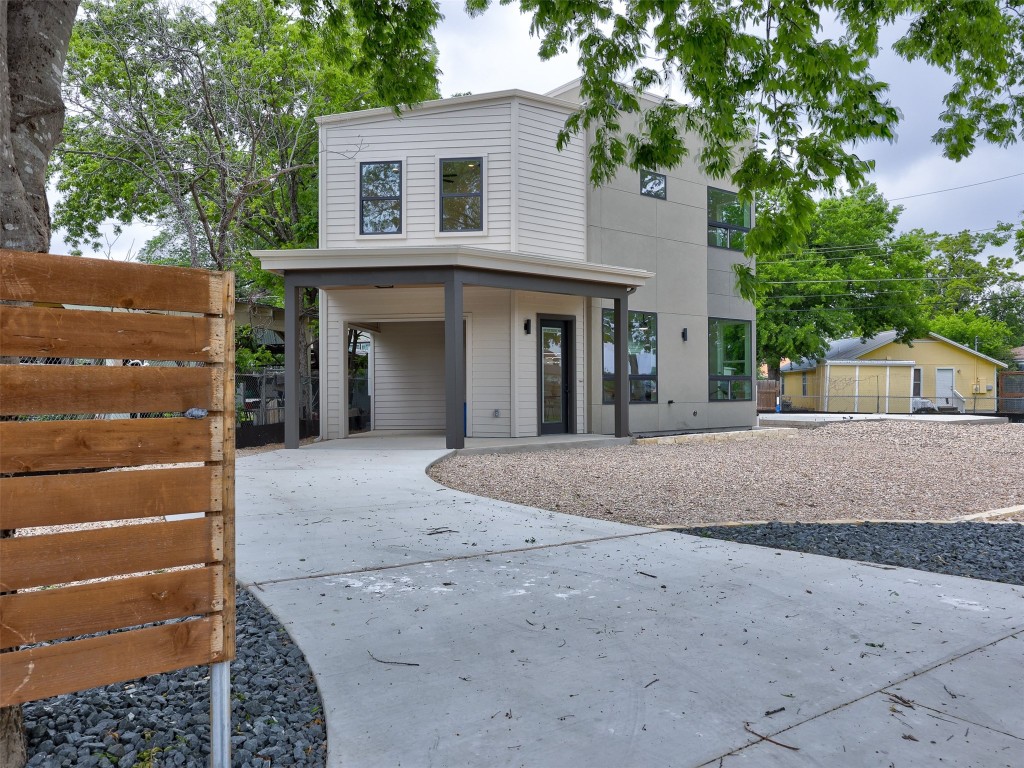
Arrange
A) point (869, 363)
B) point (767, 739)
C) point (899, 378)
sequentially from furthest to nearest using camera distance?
1. point (899, 378)
2. point (869, 363)
3. point (767, 739)

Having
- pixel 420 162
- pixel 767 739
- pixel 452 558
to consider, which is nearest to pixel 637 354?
pixel 420 162

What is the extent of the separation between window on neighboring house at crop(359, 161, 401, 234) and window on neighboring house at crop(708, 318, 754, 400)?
759 centimetres

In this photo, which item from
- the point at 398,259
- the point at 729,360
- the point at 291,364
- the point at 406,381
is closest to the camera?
the point at 398,259

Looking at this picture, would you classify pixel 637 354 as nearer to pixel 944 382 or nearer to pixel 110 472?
pixel 110 472

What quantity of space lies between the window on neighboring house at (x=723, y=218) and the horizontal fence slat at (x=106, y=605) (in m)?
15.6

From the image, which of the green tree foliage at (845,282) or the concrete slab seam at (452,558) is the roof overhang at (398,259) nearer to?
Result: the concrete slab seam at (452,558)

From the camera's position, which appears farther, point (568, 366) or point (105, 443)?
point (568, 366)

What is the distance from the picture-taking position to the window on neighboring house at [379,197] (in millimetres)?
13375

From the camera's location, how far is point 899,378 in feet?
109

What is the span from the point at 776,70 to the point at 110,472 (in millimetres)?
5234

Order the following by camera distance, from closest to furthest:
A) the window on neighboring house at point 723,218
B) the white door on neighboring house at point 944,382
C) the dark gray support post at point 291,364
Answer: the dark gray support post at point 291,364 → the window on neighboring house at point 723,218 → the white door on neighboring house at point 944,382

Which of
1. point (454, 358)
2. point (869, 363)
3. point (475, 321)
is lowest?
point (454, 358)

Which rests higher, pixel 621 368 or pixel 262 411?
pixel 621 368

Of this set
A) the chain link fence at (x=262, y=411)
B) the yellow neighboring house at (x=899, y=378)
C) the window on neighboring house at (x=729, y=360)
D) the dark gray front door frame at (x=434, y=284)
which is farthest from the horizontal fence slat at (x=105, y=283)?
the yellow neighboring house at (x=899, y=378)
